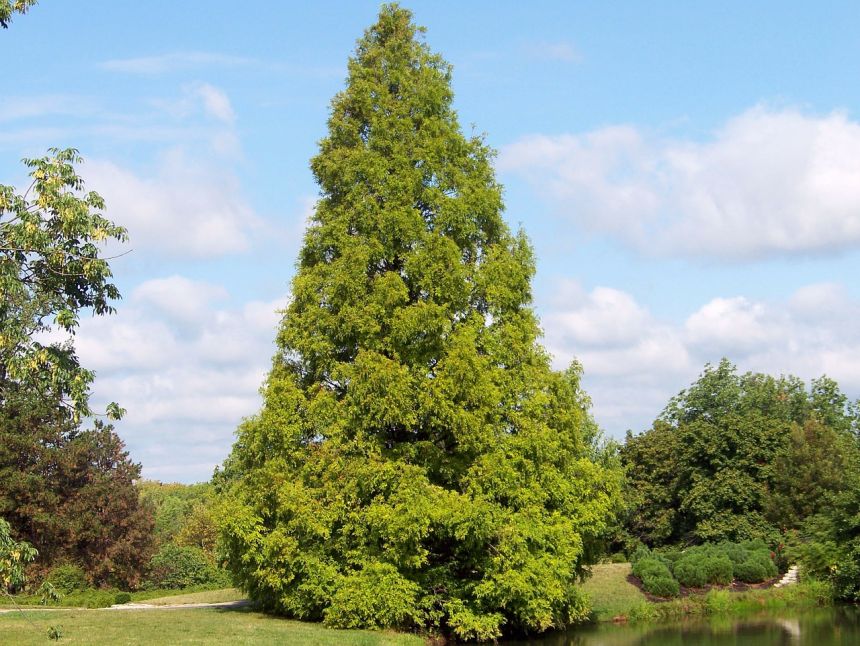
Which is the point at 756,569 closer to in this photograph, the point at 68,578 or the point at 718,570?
the point at 718,570

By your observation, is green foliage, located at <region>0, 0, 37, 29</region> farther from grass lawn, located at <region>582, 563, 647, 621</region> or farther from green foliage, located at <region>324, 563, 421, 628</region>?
grass lawn, located at <region>582, 563, 647, 621</region>

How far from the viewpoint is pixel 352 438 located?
23547 mm

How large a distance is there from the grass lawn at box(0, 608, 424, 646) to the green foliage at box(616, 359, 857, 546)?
2431 centimetres

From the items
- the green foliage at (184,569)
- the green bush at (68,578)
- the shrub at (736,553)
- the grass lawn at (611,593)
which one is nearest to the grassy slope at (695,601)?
the grass lawn at (611,593)

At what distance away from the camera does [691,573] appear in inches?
1438

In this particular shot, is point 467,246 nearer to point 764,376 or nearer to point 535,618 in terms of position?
point 535,618

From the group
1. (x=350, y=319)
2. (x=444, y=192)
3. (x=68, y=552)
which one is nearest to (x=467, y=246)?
(x=444, y=192)

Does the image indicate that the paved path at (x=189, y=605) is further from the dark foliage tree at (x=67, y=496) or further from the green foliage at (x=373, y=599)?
the dark foliage tree at (x=67, y=496)

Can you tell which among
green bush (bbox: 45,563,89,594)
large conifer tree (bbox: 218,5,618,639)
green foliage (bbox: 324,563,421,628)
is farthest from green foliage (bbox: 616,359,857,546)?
green bush (bbox: 45,563,89,594)

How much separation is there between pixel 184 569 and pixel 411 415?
24656mm

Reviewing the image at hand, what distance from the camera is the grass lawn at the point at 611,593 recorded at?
104 ft

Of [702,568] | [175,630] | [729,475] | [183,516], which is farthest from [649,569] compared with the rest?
[183,516]

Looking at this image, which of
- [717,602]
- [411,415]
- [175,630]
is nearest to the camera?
[175,630]

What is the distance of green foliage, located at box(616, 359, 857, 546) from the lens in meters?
45.3
